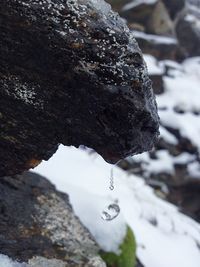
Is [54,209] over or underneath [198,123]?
over

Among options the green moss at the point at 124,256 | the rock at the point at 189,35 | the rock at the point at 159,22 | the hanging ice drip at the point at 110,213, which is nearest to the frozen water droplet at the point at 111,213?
the hanging ice drip at the point at 110,213

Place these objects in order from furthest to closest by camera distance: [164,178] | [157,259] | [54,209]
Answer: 1. [164,178]
2. [157,259]
3. [54,209]

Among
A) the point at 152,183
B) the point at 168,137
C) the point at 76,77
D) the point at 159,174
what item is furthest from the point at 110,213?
the point at 168,137

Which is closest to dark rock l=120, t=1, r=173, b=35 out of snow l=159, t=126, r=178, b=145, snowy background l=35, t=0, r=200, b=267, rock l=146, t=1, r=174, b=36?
rock l=146, t=1, r=174, b=36

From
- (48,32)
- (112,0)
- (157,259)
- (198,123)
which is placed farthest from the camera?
(112,0)

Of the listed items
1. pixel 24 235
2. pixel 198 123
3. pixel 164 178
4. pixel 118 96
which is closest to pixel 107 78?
pixel 118 96

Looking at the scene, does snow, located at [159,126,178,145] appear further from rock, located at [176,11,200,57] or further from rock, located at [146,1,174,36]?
rock, located at [176,11,200,57]

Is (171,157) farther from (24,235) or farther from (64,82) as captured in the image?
(64,82)
